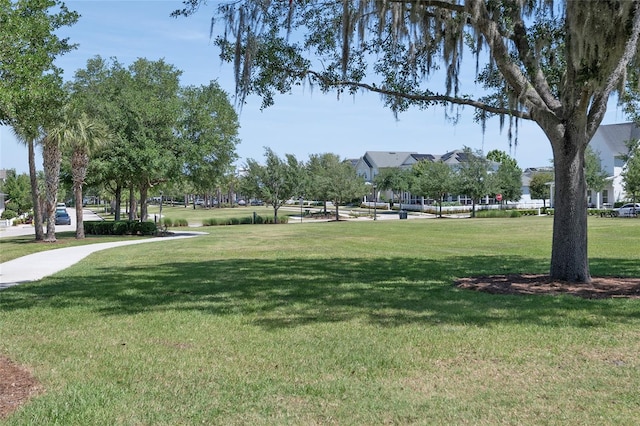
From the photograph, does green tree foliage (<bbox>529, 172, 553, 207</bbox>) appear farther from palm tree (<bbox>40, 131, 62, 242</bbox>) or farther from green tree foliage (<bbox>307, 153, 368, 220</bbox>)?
palm tree (<bbox>40, 131, 62, 242</bbox>)

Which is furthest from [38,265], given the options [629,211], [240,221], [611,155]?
[611,155]

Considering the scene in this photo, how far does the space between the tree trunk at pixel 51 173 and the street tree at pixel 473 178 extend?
140 ft

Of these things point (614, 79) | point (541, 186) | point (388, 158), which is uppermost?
point (388, 158)

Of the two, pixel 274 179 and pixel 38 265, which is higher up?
pixel 274 179

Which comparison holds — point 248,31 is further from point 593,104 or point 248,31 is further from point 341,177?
point 341,177

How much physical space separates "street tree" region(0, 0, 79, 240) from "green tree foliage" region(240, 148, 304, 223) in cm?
3589

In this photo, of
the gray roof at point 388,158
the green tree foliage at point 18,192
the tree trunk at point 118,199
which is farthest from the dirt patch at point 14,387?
the gray roof at point 388,158

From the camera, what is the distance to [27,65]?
9.72 m

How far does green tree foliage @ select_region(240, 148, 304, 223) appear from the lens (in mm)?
48281

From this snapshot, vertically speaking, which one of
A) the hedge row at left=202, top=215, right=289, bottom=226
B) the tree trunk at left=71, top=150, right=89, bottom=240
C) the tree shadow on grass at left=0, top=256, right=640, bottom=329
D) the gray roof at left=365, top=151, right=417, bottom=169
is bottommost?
the hedge row at left=202, top=215, right=289, bottom=226

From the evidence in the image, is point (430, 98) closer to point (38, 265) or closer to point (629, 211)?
point (38, 265)

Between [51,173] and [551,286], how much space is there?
2136 centimetres

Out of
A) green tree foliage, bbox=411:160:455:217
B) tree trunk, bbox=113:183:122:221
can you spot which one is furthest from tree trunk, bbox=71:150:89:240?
green tree foliage, bbox=411:160:455:217

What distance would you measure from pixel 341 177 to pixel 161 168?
101ft
